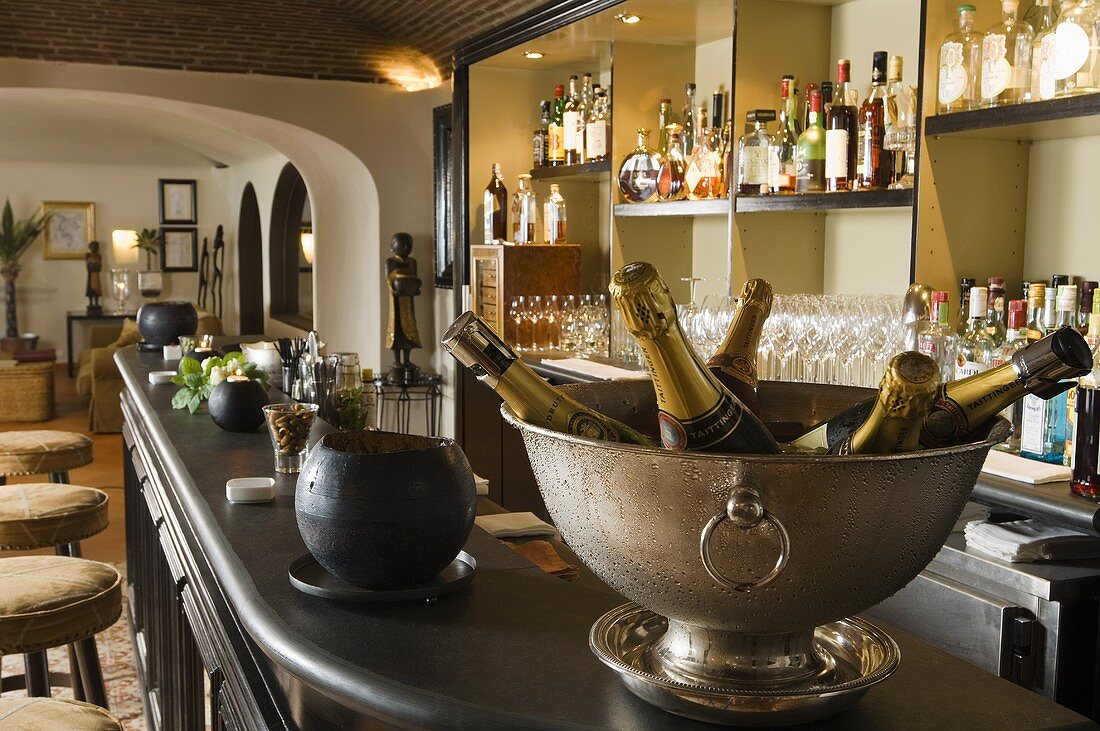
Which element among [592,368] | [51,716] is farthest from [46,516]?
[592,368]

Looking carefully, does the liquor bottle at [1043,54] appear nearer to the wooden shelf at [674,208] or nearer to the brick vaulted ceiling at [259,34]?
the wooden shelf at [674,208]

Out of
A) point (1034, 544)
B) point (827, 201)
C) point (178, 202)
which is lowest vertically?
point (1034, 544)

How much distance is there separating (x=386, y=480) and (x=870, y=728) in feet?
1.91

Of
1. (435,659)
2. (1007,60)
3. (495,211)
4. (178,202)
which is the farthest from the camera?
(178,202)

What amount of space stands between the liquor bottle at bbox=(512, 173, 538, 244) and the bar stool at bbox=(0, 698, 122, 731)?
12.2 feet

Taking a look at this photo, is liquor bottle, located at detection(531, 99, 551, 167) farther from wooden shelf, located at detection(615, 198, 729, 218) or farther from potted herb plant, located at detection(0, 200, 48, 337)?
potted herb plant, located at detection(0, 200, 48, 337)

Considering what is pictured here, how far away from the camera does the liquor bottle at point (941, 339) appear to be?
2.88 metres

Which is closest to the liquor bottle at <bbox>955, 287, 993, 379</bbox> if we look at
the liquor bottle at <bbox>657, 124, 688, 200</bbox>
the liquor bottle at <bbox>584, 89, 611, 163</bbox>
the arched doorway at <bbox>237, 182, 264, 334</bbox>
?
the liquor bottle at <bbox>657, 124, 688, 200</bbox>

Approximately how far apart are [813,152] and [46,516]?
2542 millimetres

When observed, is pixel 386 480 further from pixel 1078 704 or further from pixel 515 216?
pixel 515 216

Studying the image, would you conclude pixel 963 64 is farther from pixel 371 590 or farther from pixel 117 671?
pixel 117 671

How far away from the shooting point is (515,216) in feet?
17.9

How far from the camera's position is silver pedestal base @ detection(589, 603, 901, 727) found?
94cm

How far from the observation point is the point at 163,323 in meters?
4.38
